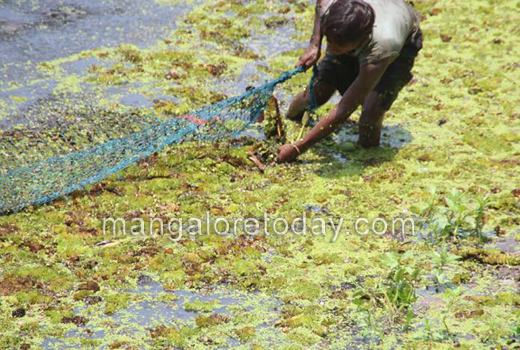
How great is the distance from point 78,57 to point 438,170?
3931mm

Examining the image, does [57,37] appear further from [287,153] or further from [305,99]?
[287,153]

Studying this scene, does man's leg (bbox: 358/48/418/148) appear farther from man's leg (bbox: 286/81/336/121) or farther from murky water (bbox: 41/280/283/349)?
murky water (bbox: 41/280/283/349)

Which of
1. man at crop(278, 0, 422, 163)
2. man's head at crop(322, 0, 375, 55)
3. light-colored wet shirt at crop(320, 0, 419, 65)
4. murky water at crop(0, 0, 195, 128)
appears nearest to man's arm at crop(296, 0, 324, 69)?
man at crop(278, 0, 422, 163)

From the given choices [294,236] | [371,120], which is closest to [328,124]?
[371,120]

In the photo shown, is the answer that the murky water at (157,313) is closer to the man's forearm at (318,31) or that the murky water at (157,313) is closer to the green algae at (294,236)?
the green algae at (294,236)

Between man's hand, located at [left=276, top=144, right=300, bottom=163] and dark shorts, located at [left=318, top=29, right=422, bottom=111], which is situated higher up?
dark shorts, located at [left=318, top=29, right=422, bottom=111]

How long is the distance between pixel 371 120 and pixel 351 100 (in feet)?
1.92

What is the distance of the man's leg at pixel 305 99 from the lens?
5.99 m

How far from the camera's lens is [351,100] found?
5.25 m

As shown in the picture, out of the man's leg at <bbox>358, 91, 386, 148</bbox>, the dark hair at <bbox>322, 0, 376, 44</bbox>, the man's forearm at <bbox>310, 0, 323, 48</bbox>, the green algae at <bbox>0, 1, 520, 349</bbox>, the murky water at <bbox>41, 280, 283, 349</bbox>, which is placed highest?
the dark hair at <bbox>322, 0, 376, 44</bbox>

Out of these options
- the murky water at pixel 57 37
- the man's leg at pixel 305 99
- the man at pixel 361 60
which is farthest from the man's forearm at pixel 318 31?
the murky water at pixel 57 37

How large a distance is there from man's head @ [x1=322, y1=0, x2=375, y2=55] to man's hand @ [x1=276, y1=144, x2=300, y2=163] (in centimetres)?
90

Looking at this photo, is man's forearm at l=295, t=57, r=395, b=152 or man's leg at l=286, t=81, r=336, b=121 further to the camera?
man's leg at l=286, t=81, r=336, b=121

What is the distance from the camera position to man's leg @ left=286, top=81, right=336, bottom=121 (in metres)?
5.99
